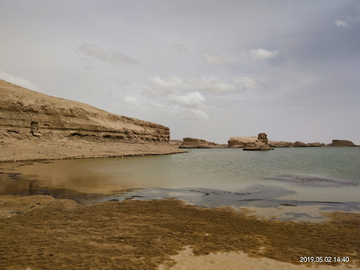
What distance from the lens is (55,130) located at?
1229 inches

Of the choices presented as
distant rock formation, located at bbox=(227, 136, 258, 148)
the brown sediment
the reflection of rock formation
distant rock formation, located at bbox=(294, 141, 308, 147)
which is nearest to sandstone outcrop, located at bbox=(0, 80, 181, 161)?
the brown sediment

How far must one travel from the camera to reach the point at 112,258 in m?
3.91

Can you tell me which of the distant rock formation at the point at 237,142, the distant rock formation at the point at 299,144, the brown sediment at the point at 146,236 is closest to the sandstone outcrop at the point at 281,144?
the distant rock formation at the point at 299,144

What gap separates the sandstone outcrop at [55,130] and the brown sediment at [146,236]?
22.8 metres

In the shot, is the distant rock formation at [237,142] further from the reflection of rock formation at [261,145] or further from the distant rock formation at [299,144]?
the distant rock formation at [299,144]

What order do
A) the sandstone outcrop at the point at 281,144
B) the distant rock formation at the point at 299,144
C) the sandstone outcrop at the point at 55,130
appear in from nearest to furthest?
1. the sandstone outcrop at the point at 55,130
2. the sandstone outcrop at the point at 281,144
3. the distant rock formation at the point at 299,144

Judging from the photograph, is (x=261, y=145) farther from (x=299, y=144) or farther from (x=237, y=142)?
(x=299, y=144)

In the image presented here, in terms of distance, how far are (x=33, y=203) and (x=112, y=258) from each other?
563cm

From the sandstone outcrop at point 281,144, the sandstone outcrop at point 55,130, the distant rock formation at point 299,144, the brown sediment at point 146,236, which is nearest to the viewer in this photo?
the brown sediment at point 146,236

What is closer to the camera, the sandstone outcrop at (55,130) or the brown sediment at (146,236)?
the brown sediment at (146,236)

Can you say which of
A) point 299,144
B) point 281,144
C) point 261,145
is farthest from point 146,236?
point 299,144

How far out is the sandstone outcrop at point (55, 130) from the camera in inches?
1043

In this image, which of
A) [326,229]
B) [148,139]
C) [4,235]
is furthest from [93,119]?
[326,229]

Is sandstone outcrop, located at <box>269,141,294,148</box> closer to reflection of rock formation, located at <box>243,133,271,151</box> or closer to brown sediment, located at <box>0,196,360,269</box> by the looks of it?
reflection of rock formation, located at <box>243,133,271,151</box>
